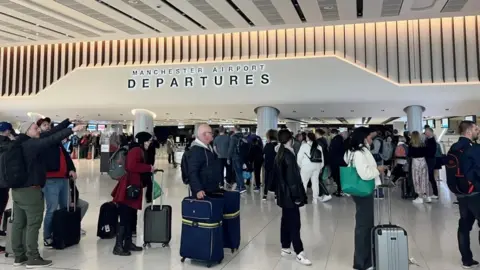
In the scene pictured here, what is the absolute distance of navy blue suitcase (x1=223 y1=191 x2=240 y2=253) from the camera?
4359mm

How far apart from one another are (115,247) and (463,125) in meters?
3.96

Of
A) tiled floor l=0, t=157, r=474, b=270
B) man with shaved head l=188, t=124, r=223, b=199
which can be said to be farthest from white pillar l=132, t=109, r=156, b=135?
man with shaved head l=188, t=124, r=223, b=199

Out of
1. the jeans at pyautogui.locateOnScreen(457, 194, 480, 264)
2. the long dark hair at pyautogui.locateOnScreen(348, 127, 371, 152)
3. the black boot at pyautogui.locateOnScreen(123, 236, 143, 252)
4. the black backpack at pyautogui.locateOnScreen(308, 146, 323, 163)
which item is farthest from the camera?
the black backpack at pyautogui.locateOnScreen(308, 146, 323, 163)

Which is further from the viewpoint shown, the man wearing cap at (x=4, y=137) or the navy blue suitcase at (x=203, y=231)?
the man wearing cap at (x=4, y=137)

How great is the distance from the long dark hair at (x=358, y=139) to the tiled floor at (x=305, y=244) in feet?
4.04

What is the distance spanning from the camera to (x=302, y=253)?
4109 millimetres

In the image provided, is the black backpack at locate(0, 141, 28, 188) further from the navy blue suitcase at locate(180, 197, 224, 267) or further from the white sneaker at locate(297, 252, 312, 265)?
the white sneaker at locate(297, 252, 312, 265)

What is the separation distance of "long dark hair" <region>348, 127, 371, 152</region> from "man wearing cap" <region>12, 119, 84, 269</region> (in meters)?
2.79

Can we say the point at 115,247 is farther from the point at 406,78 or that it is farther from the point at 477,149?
the point at 406,78

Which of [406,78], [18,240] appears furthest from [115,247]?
[406,78]

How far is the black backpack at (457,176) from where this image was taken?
363 centimetres

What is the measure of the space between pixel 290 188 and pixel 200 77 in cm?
1346

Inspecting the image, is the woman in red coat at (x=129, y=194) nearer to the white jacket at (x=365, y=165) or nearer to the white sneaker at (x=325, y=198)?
the white jacket at (x=365, y=165)

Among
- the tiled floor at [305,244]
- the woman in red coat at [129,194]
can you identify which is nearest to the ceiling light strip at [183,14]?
the tiled floor at [305,244]
